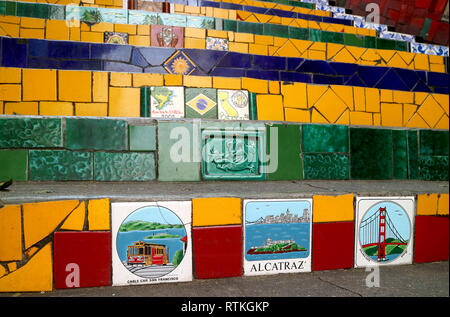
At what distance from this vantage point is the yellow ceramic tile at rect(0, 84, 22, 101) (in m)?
1.90

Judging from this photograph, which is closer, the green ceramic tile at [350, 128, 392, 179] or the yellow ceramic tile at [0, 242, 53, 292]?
the yellow ceramic tile at [0, 242, 53, 292]

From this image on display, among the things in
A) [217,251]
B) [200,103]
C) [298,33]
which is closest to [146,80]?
[200,103]

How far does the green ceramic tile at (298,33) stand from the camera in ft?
12.8

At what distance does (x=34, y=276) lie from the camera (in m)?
1.29

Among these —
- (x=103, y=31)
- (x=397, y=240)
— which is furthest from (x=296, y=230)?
(x=103, y=31)

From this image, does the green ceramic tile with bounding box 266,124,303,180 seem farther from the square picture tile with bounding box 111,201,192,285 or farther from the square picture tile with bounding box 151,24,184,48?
the square picture tile with bounding box 151,24,184,48

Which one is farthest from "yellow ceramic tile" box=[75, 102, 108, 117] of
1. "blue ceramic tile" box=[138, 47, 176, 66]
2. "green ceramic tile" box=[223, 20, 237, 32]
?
"green ceramic tile" box=[223, 20, 237, 32]

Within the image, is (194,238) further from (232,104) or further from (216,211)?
(232,104)

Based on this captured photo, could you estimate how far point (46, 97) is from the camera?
193 centimetres

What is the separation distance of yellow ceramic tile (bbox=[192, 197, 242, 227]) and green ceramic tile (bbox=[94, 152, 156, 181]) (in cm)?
52

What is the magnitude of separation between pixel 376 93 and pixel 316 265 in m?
1.71

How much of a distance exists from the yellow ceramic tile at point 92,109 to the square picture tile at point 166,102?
0.34 metres

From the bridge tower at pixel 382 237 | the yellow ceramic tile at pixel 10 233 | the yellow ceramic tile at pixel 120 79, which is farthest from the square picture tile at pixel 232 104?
the yellow ceramic tile at pixel 10 233

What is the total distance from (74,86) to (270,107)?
→ 149 centimetres
